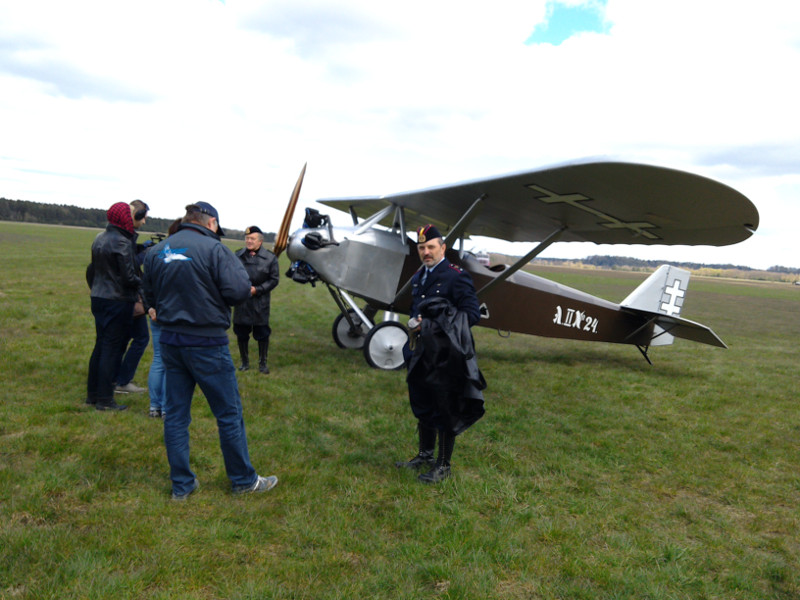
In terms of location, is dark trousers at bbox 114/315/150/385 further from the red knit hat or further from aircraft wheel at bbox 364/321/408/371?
aircraft wheel at bbox 364/321/408/371

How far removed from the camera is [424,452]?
398 centimetres

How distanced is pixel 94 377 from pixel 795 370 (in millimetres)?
10980

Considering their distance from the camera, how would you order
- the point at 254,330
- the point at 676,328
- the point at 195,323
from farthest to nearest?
the point at 676,328
the point at 254,330
the point at 195,323

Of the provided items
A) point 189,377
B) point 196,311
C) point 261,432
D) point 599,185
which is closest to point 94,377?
point 261,432

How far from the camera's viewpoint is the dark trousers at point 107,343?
183 inches

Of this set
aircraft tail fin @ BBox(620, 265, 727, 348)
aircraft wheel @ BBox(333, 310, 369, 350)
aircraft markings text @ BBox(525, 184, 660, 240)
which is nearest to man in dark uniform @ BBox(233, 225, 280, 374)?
aircraft wheel @ BBox(333, 310, 369, 350)

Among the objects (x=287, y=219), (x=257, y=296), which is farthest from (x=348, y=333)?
(x=257, y=296)

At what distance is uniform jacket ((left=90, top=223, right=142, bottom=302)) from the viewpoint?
4.57 meters

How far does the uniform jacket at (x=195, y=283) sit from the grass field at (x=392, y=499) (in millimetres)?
1176

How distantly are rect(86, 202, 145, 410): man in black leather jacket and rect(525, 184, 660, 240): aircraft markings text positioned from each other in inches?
168

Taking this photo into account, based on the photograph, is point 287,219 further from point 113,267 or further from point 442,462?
point 442,462

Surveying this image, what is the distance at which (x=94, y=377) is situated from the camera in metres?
4.81

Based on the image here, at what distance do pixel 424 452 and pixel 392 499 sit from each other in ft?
1.93

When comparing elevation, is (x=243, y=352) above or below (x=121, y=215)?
below
